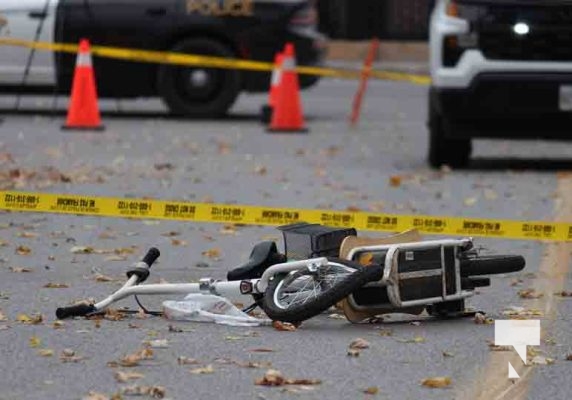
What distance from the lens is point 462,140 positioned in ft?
54.9

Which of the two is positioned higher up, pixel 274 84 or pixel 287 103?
pixel 274 84

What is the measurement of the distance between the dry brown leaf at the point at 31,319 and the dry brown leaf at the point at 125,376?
1280 mm

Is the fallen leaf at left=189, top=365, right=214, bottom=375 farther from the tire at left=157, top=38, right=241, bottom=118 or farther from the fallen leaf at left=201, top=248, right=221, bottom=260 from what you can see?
the tire at left=157, top=38, right=241, bottom=118

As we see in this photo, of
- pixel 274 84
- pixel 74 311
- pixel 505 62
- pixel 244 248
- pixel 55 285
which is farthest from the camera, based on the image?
pixel 274 84

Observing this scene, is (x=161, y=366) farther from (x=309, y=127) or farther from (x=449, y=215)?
(x=309, y=127)

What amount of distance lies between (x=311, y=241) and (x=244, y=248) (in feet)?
9.43

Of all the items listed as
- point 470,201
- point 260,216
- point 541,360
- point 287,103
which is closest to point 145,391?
point 541,360

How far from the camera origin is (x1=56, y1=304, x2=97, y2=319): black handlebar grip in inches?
336

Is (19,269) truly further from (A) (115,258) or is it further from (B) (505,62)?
(B) (505,62)

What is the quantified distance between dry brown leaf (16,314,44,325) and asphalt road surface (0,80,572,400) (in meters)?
0.04

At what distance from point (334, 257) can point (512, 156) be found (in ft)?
33.9

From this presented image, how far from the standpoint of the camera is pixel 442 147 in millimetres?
16719

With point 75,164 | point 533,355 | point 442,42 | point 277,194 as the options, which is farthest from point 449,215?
point 533,355

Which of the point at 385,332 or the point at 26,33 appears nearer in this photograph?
the point at 385,332
